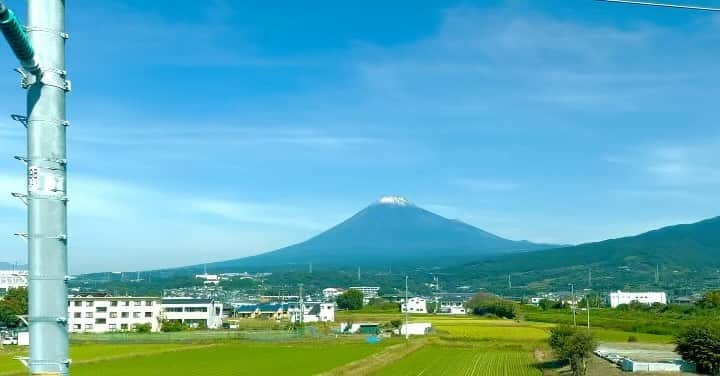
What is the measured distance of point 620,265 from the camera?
561ft

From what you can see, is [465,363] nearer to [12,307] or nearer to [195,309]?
[12,307]

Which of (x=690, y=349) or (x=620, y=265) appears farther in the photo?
(x=620, y=265)

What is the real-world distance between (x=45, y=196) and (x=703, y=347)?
2119 cm

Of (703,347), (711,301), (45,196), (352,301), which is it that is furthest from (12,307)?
(711,301)

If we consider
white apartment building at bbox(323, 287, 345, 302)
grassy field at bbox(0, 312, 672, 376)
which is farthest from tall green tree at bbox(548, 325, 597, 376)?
white apartment building at bbox(323, 287, 345, 302)

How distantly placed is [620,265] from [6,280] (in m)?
128

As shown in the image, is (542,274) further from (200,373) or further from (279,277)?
(200,373)

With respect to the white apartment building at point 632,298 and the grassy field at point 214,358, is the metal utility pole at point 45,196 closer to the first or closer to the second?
the grassy field at point 214,358

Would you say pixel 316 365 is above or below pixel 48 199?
below

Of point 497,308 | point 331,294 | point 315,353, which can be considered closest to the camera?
point 315,353

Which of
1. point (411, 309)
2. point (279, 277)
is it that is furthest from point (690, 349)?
point (279, 277)

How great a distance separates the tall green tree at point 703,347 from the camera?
20.8m

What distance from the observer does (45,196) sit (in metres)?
3.52

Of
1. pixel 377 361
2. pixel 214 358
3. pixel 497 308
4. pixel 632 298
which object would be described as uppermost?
pixel 377 361
